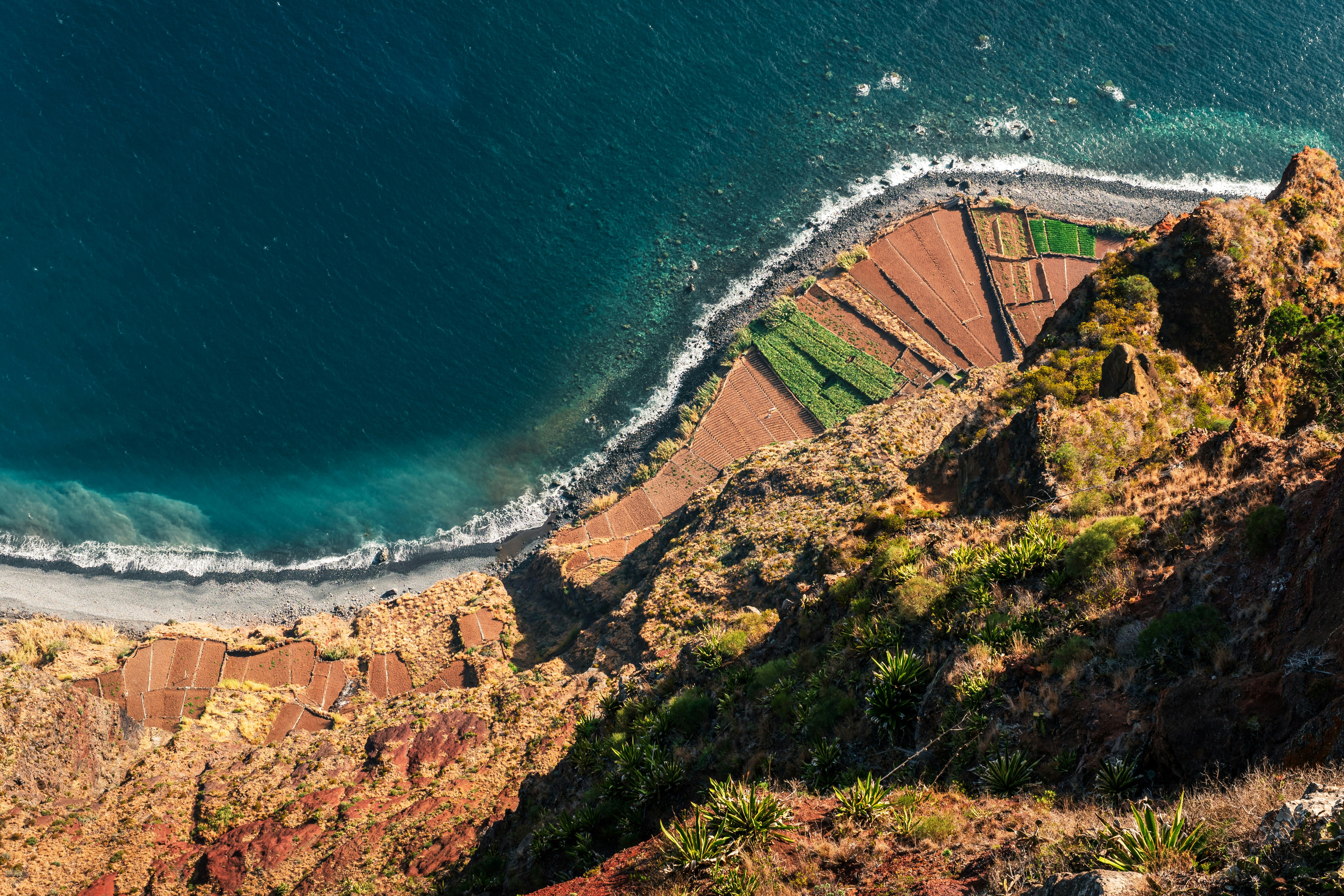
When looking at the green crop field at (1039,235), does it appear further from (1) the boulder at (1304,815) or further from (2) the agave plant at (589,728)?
(1) the boulder at (1304,815)

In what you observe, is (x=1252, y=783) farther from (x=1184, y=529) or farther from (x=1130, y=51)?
(x=1130, y=51)

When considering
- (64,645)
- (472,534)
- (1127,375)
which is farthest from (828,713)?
(64,645)

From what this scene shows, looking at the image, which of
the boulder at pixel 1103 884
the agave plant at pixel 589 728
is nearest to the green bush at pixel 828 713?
the agave plant at pixel 589 728

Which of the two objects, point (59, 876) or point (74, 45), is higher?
point (74, 45)

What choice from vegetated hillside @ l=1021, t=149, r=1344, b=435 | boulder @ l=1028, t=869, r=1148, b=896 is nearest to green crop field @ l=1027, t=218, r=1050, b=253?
vegetated hillside @ l=1021, t=149, r=1344, b=435

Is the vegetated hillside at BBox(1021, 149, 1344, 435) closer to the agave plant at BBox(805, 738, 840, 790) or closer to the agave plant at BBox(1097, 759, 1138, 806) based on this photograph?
the agave plant at BBox(805, 738, 840, 790)

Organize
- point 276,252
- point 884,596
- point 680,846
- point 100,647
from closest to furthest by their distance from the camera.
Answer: point 680,846 → point 884,596 → point 100,647 → point 276,252

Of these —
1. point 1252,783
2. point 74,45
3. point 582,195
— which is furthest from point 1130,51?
point 74,45
